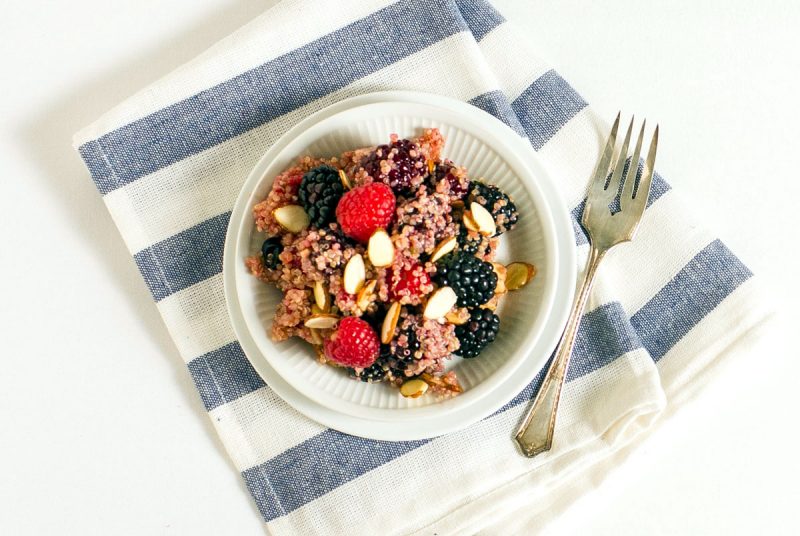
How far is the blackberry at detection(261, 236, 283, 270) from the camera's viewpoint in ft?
3.93

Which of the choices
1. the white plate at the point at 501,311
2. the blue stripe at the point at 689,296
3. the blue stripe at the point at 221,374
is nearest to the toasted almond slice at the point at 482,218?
the white plate at the point at 501,311

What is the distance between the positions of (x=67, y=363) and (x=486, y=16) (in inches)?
45.3

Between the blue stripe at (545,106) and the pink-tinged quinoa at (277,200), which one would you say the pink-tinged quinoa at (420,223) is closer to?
the pink-tinged quinoa at (277,200)

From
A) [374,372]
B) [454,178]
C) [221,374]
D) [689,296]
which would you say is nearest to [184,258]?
[221,374]

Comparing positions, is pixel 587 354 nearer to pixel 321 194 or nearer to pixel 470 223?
pixel 470 223

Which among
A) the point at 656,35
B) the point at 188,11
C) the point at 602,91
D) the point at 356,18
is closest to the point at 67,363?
the point at 188,11

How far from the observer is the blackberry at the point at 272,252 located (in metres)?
1.20

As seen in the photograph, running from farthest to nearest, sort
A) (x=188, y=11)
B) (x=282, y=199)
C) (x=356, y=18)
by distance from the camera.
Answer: (x=188, y=11)
(x=356, y=18)
(x=282, y=199)

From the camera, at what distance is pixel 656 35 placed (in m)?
1.50

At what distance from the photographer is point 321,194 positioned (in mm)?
1134

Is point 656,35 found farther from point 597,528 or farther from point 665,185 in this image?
point 597,528

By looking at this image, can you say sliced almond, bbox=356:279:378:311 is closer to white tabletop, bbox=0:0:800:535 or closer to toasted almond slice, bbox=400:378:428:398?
toasted almond slice, bbox=400:378:428:398

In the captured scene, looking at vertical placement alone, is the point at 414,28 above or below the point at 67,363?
above

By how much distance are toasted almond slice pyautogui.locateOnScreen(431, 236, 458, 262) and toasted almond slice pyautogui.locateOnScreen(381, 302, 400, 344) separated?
0.10m
